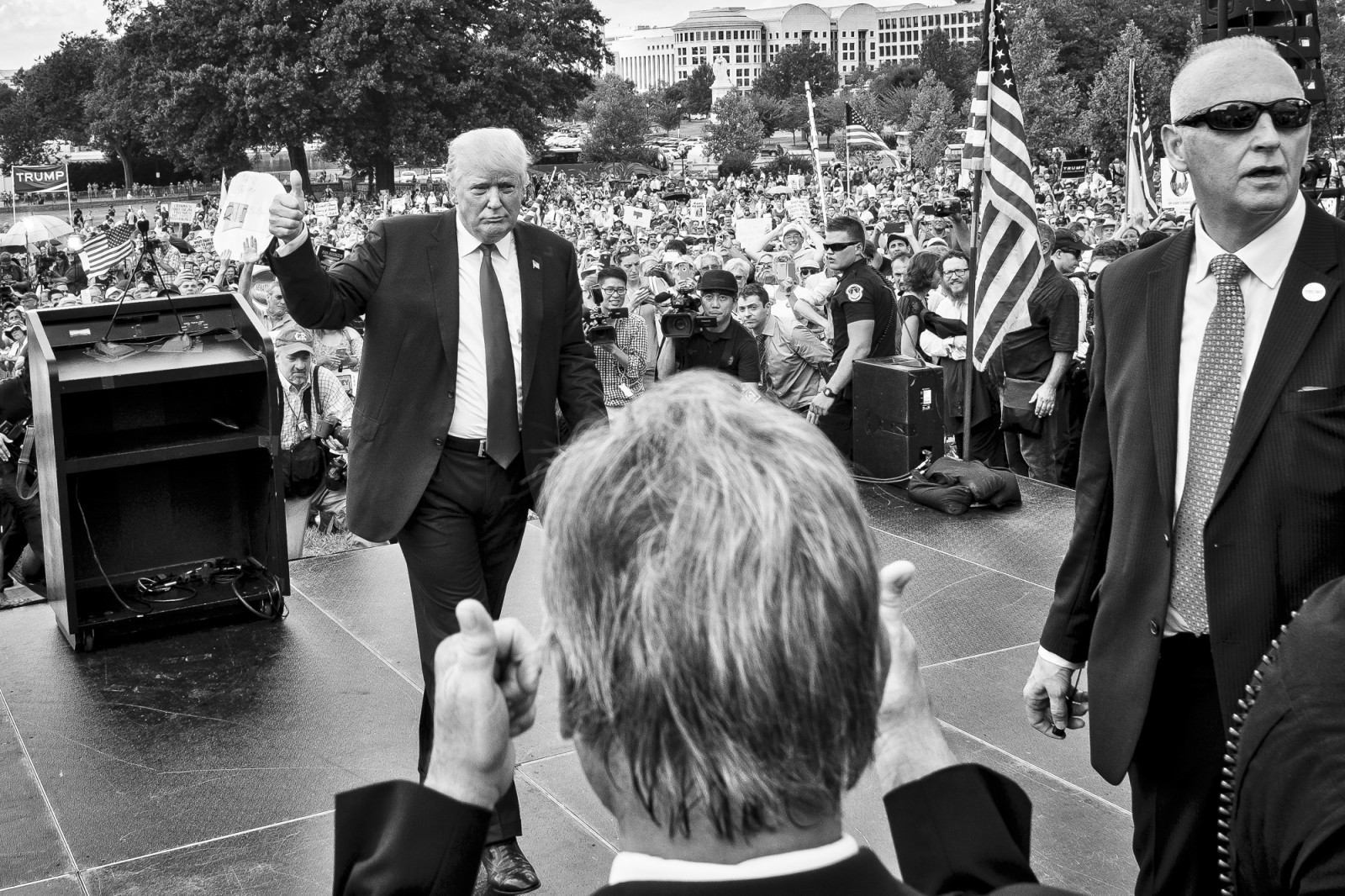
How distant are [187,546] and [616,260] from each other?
43.7 feet

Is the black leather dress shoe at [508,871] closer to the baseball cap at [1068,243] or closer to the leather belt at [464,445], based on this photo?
the leather belt at [464,445]

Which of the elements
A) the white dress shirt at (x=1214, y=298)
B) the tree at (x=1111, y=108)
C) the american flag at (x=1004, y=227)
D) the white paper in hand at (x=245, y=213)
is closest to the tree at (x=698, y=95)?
the tree at (x=1111, y=108)

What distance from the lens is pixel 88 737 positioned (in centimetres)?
468

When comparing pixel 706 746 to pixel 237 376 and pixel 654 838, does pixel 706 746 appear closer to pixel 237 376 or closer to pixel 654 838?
pixel 654 838

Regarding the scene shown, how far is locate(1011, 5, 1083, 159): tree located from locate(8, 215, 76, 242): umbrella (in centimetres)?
3202

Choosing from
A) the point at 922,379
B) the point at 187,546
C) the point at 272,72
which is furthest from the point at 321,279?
the point at 272,72

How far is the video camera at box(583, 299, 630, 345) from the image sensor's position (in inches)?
372

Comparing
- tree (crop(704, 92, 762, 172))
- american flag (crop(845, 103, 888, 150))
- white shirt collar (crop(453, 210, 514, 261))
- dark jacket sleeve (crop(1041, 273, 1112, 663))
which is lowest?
dark jacket sleeve (crop(1041, 273, 1112, 663))

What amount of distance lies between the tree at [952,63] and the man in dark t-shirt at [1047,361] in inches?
4547

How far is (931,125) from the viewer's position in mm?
61250

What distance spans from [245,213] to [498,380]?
1.37m

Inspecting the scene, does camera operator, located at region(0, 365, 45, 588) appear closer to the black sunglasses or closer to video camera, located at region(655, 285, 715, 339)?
video camera, located at region(655, 285, 715, 339)

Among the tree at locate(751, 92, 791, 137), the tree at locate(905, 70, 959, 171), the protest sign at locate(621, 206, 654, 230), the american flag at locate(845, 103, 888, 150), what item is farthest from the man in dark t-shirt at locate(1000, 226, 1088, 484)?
the tree at locate(751, 92, 791, 137)

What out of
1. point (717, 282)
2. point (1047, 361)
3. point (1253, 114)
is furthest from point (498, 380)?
point (1047, 361)
